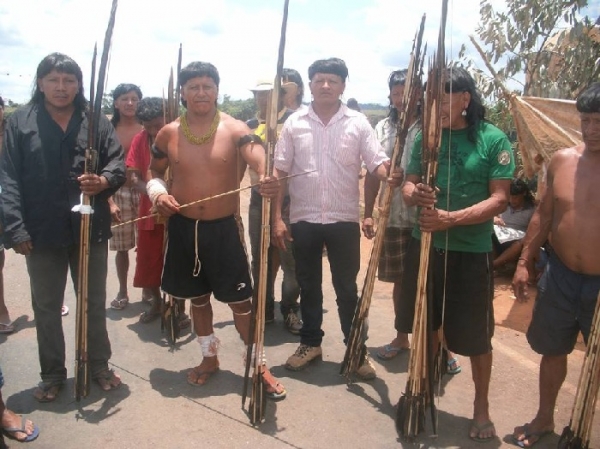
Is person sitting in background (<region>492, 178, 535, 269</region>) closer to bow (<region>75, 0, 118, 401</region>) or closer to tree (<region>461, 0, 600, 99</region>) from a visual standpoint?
tree (<region>461, 0, 600, 99</region>)

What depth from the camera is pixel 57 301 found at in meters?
3.22

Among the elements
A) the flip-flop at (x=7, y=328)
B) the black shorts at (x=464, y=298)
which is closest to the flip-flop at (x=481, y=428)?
the black shorts at (x=464, y=298)

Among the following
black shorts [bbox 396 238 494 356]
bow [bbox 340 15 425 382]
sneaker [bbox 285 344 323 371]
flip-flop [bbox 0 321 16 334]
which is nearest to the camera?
black shorts [bbox 396 238 494 356]

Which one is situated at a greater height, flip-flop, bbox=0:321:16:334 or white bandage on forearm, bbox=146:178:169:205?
white bandage on forearm, bbox=146:178:169:205

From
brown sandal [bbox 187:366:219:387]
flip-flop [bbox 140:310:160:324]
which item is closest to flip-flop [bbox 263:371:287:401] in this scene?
brown sandal [bbox 187:366:219:387]

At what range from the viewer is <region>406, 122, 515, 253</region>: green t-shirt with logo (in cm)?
278

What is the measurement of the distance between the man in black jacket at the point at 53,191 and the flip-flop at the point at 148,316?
1139 millimetres

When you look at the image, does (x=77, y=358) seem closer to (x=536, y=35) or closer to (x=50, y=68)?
(x=50, y=68)

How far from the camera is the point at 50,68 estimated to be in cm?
306

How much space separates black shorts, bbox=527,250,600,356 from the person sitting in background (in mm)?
3002

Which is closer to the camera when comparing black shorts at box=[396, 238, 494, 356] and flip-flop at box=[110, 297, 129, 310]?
black shorts at box=[396, 238, 494, 356]

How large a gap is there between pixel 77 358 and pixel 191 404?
0.69m

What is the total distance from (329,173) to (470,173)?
2.98 ft

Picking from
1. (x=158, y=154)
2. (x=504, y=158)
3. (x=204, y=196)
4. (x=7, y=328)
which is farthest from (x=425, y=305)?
(x=7, y=328)
